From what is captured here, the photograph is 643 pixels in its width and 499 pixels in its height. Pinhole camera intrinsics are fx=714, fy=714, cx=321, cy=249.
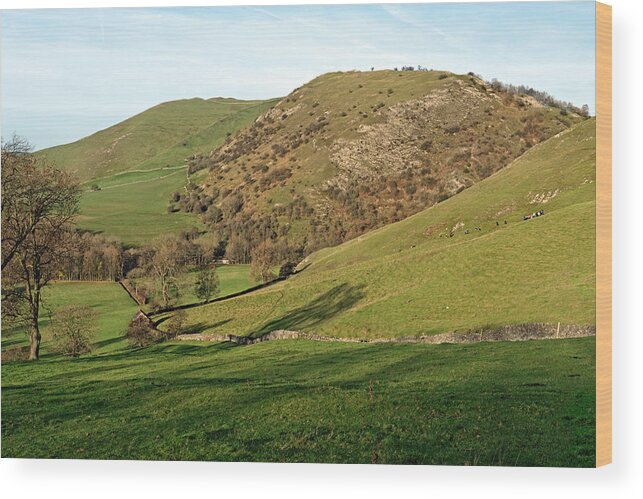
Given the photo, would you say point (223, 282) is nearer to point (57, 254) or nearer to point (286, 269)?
point (286, 269)

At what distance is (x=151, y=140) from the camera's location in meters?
25.2

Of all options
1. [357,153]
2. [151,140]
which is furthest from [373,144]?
[151,140]

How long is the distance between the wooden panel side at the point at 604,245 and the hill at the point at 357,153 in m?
3.93

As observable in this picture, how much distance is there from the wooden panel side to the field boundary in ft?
2.03

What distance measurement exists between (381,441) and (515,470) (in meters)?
3.24

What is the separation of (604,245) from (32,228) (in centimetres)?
1636

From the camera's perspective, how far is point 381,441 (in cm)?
1739

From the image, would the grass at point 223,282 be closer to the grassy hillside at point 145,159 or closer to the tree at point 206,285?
the tree at point 206,285

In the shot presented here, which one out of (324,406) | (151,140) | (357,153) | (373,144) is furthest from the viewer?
(373,144)

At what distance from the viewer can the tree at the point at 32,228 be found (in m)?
21.5

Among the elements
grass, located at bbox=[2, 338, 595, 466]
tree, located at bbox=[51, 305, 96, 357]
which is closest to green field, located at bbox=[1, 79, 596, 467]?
grass, located at bbox=[2, 338, 595, 466]

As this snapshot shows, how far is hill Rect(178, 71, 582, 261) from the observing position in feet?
89.1

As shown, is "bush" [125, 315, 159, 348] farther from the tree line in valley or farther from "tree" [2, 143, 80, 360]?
"tree" [2, 143, 80, 360]

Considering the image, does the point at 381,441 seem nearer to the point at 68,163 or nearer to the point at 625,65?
the point at 625,65
